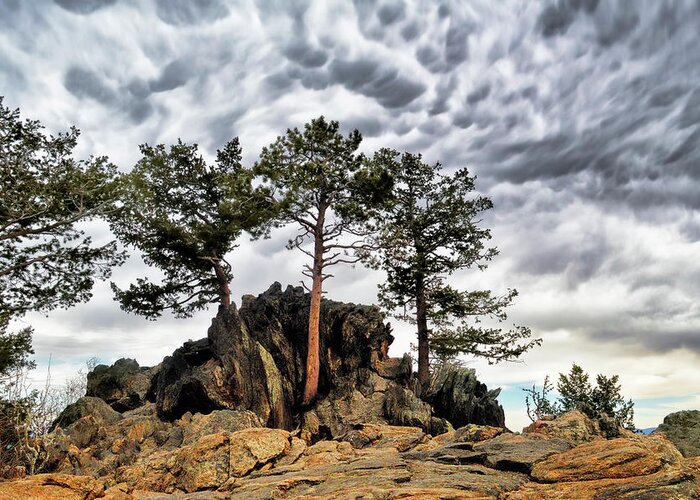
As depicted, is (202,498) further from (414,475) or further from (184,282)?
(184,282)

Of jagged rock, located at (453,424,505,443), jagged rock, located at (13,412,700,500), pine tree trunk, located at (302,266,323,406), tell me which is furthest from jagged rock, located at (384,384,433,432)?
jagged rock, located at (453,424,505,443)

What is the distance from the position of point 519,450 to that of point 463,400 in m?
14.7

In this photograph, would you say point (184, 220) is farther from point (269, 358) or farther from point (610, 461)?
point (610, 461)

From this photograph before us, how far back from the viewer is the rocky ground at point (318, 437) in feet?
29.6

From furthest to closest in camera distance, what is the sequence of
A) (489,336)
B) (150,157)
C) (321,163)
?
(150,157)
(489,336)
(321,163)

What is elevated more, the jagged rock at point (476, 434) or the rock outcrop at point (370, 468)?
the jagged rock at point (476, 434)

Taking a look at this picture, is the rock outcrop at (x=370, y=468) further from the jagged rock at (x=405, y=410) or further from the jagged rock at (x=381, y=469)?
the jagged rock at (x=405, y=410)

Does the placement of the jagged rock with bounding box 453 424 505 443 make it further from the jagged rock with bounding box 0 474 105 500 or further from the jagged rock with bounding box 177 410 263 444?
the jagged rock with bounding box 0 474 105 500

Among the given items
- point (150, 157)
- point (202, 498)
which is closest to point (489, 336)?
point (202, 498)

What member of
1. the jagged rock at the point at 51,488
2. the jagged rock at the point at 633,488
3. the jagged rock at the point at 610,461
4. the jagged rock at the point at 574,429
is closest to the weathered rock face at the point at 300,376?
the jagged rock at the point at 574,429

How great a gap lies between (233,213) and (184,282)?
7685mm

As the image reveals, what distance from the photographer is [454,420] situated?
2477cm

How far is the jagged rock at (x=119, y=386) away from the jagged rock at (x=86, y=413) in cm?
512

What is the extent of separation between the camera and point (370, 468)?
36.4ft
